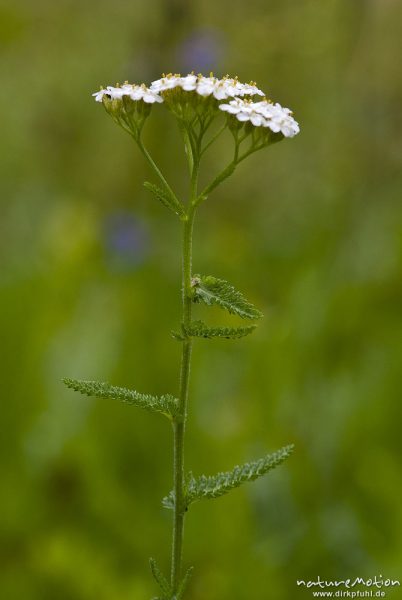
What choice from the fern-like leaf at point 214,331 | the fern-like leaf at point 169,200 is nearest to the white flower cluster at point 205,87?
the fern-like leaf at point 169,200

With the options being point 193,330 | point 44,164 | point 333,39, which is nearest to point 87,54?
point 44,164

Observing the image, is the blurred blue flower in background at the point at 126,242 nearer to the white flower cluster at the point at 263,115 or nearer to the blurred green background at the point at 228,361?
the blurred green background at the point at 228,361

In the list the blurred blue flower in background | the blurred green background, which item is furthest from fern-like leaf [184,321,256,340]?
the blurred blue flower in background

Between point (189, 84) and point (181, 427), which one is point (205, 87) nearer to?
point (189, 84)

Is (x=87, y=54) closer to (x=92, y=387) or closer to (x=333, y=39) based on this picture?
(x=333, y=39)

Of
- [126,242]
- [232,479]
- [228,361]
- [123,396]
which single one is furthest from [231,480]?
[126,242]
